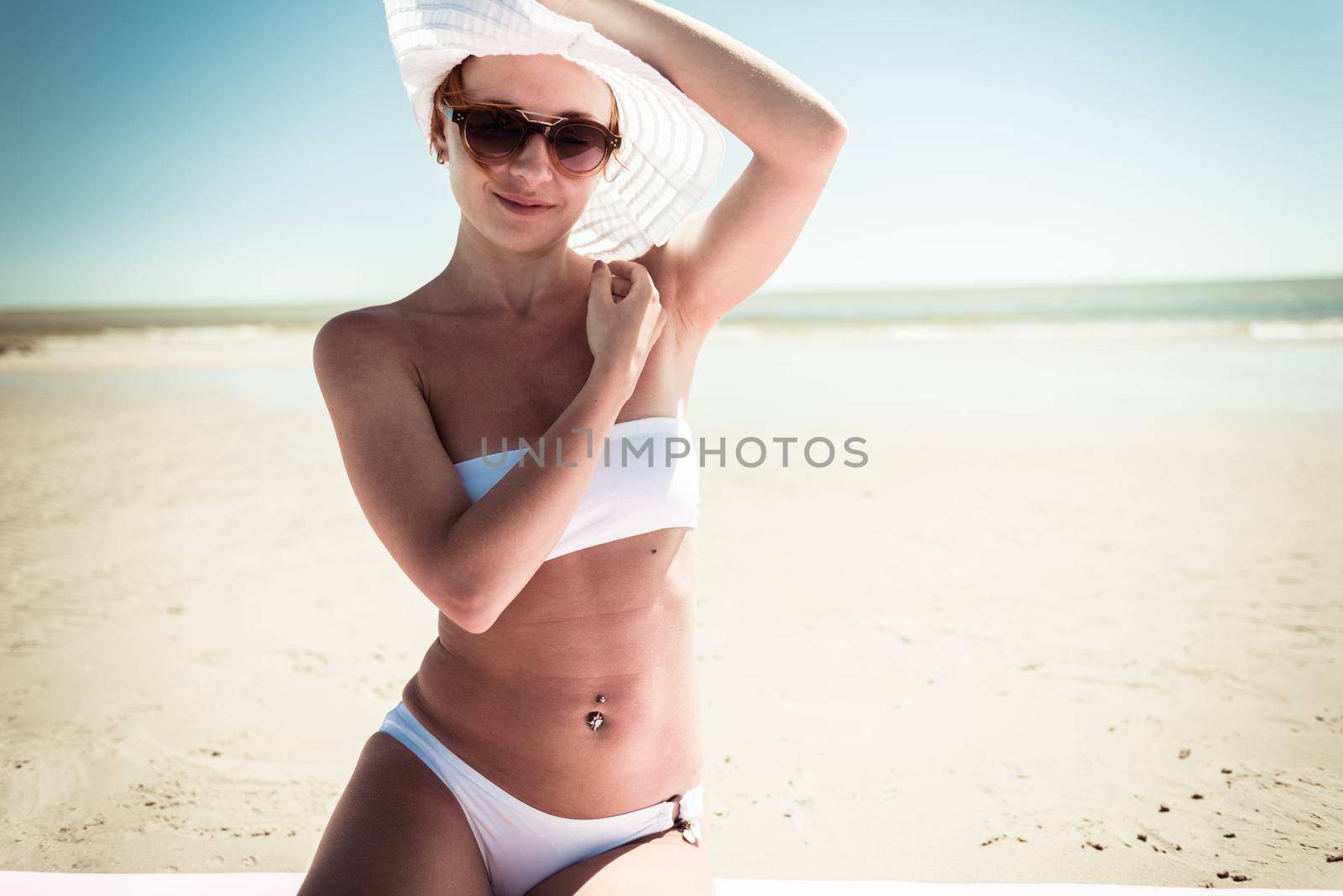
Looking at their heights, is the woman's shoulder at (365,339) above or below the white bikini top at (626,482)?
above

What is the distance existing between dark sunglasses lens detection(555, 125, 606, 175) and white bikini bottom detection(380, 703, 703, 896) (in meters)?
1.34

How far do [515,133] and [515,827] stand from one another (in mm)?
1541

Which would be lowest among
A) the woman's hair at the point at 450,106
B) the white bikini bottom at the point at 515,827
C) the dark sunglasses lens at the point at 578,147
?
the white bikini bottom at the point at 515,827

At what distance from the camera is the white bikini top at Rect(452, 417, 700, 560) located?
5.74 feet

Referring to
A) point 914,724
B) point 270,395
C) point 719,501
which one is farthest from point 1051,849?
point 270,395

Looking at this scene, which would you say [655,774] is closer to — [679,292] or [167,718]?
[679,292]

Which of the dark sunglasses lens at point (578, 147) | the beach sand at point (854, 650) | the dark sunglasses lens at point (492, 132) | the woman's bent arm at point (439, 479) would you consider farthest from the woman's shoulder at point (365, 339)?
the beach sand at point (854, 650)

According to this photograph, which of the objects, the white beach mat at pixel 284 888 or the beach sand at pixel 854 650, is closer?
the white beach mat at pixel 284 888

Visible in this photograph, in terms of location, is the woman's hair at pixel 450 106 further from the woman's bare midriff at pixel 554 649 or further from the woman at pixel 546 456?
the woman's bare midriff at pixel 554 649

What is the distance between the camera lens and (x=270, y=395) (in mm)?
15914

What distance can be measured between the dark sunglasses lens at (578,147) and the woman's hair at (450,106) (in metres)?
0.05

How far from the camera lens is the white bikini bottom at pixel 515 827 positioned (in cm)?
183

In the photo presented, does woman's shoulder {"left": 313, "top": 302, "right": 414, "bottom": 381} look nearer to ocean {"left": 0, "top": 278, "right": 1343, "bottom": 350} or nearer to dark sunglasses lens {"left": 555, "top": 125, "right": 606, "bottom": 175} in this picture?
dark sunglasses lens {"left": 555, "top": 125, "right": 606, "bottom": 175}

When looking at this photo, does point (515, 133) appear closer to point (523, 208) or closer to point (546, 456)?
point (523, 208)
